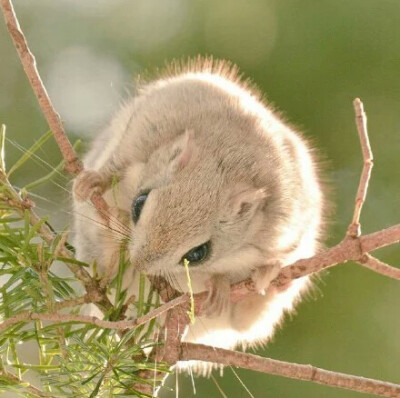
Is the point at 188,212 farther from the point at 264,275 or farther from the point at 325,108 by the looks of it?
the point at 325,108

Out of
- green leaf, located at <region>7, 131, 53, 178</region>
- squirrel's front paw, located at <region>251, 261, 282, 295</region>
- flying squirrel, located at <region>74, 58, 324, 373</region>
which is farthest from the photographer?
flying squirrel, located at <region>74, 58, 324, 373</region>

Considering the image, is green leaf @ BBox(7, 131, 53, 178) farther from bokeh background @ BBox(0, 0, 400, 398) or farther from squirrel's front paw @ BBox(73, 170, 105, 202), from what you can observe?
bokeh background @ BBox(0, 0, 400, 398)

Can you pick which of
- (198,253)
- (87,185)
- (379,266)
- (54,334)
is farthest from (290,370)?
(87,185)

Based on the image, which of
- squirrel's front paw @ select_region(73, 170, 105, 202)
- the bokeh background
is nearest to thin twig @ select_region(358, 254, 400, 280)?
squirrel's front paw @ select_region(73, 170, 105, 202)

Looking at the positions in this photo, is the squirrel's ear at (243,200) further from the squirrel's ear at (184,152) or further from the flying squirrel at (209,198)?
the squirrel's ear at (184,152)

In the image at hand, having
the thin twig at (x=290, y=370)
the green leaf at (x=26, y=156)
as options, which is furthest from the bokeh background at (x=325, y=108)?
the thin twig at (x=290, y=370)

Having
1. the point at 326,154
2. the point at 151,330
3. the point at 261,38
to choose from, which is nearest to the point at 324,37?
the point at 261,38

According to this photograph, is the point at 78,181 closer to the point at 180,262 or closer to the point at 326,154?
the point at 180,262
